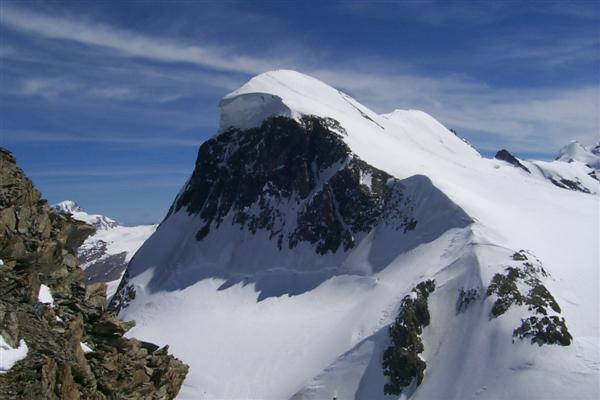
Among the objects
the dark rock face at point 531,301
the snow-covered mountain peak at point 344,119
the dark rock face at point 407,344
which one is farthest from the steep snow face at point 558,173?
the dark rock face at point 407,344

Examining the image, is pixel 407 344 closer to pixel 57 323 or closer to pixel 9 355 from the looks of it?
pixel 57 323

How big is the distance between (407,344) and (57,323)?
44.6m

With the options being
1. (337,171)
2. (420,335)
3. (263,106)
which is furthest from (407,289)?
(263,106)

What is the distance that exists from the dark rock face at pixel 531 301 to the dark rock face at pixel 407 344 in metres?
7.05

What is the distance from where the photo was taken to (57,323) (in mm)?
16547

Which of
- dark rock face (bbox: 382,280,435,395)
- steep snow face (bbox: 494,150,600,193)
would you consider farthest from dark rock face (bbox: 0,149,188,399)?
steep snow face (bbox: 494,150,600,193)

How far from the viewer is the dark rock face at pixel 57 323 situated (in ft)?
48.0

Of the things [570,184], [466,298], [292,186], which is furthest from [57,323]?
[570,184]

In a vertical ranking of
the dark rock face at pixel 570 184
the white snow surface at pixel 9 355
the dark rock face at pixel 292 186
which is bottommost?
the white snow surface at pixel 9 355

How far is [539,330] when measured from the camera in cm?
5041

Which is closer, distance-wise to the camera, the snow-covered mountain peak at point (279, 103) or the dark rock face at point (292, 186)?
the dark rock face at point (292, 186)

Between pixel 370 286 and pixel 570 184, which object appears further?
pixel 570 184

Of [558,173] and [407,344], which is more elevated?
[558,173]

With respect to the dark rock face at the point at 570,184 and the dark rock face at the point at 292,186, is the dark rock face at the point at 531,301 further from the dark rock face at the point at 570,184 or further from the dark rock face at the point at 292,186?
the dark rock face at the point at 570,184
